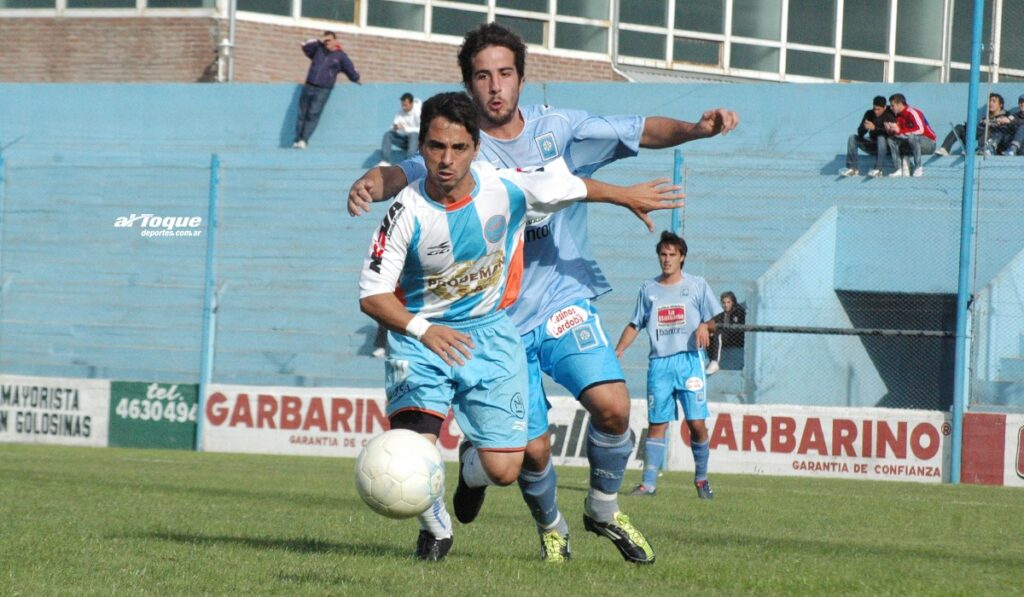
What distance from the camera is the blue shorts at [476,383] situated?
6.12 meters

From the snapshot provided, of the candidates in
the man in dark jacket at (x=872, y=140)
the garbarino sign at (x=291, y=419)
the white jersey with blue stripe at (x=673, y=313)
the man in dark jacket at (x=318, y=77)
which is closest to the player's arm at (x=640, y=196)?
the white jersey with blue stripe at (x=673, y=313)

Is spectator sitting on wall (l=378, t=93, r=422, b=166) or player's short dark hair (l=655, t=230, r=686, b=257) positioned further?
spectator sitting on wall (l=378, t=93, r=422, b=166)

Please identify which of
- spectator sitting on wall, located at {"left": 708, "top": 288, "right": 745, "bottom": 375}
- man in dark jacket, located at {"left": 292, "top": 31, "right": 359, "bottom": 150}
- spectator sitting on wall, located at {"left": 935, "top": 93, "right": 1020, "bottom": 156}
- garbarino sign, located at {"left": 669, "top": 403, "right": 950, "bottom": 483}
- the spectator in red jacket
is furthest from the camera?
man in dark jacket, located at {"left": 292, "top": 31, "right": 359, "bottom": 150}

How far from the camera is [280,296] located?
67.3ft

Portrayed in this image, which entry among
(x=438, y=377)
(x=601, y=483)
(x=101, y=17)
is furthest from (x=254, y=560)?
(x=101, y=17)

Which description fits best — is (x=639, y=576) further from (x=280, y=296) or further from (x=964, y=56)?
(x=964, y=56)

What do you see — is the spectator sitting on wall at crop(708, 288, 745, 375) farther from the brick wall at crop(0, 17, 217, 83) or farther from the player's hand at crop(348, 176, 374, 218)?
the player's hand at crop(348, 176, 374, 218)

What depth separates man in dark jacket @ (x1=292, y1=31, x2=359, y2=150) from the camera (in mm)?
22953

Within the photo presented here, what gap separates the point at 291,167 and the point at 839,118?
8091 millimetres

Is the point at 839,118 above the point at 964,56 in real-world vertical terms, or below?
below

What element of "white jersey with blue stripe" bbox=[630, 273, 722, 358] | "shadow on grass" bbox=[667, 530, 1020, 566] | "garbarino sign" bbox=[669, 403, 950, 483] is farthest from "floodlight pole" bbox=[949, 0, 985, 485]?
"shadow on grass" bbox=[667, 530, 1020, 566]

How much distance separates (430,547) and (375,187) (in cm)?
162

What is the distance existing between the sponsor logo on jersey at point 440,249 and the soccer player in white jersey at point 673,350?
6773 millimetres

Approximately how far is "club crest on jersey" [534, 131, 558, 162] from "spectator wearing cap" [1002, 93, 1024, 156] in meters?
13.8
